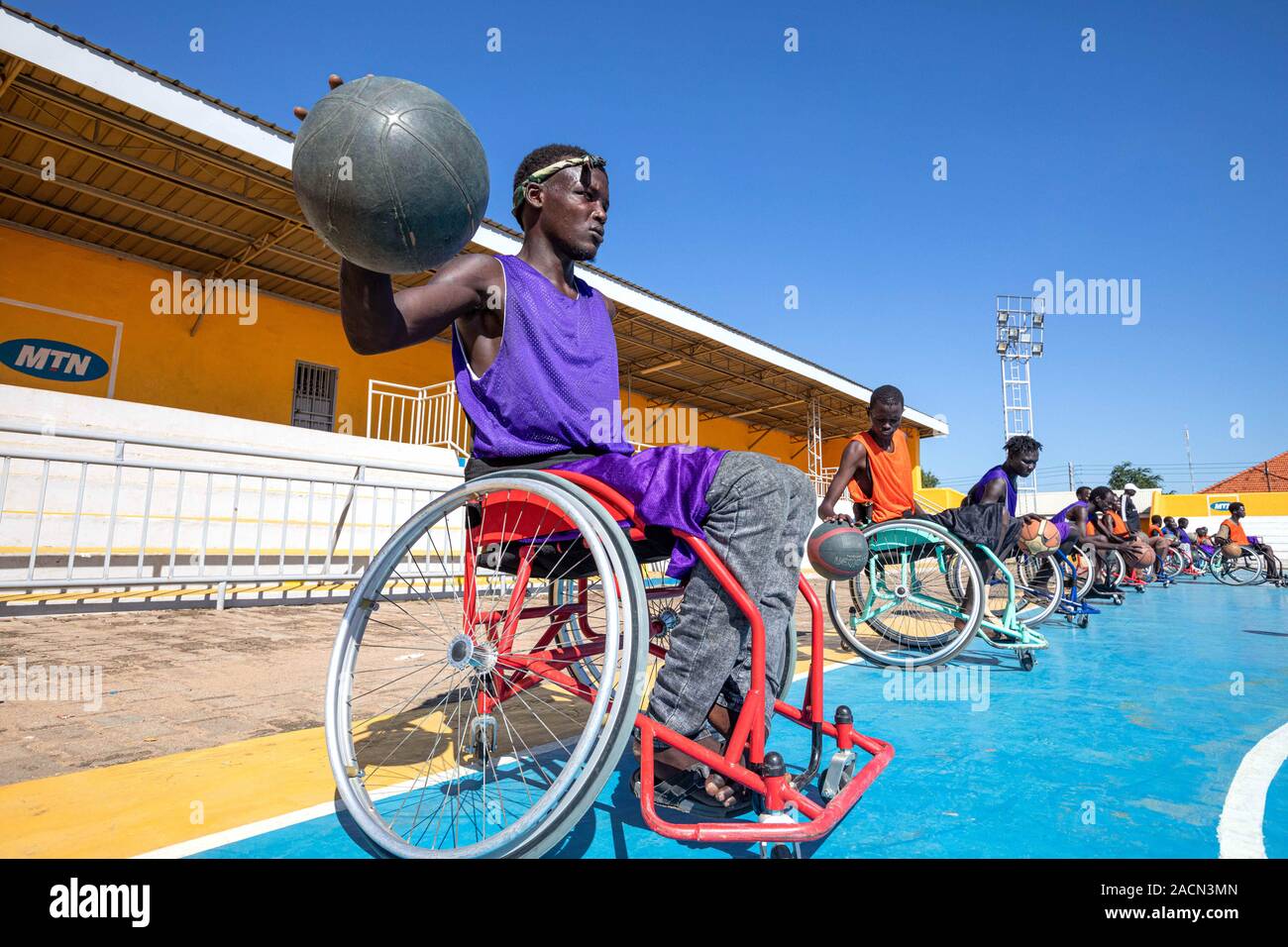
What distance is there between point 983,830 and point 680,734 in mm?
854

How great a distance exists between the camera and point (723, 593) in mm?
1723

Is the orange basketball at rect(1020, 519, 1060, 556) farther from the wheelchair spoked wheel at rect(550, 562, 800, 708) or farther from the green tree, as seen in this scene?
the green tree

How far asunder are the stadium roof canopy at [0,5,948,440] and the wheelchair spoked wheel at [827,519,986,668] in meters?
5.04

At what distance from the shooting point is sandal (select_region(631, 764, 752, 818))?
1.71 meters

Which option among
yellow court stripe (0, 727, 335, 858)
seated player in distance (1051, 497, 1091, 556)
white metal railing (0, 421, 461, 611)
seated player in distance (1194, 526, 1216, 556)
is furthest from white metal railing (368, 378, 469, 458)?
seated player in distance (1194, 526, 1216, 556)

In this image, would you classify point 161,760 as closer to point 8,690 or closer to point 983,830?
point 8,690

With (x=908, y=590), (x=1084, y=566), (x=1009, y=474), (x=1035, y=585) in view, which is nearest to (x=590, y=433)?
(x=908, y=590)

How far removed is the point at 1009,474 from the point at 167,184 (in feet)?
41.3

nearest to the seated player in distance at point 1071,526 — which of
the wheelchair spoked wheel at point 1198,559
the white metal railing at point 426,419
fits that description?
the white metal railing at point 426,419

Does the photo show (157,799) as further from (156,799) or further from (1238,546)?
(1238,546)

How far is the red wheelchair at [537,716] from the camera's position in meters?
1.33

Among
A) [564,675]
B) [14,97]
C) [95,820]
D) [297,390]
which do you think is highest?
[14,97]
